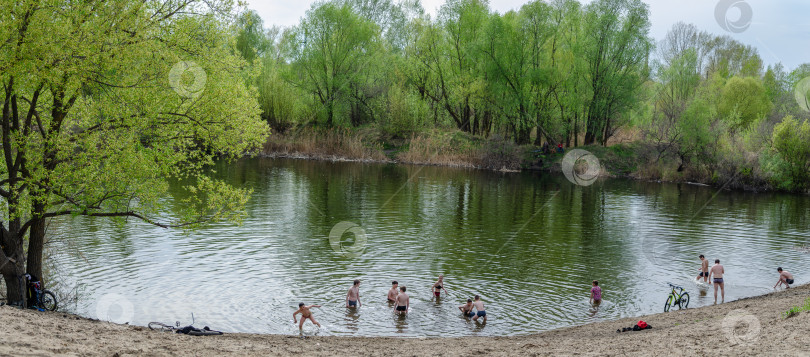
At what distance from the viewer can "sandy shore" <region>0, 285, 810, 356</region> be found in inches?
476

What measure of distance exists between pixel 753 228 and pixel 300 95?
61.5m

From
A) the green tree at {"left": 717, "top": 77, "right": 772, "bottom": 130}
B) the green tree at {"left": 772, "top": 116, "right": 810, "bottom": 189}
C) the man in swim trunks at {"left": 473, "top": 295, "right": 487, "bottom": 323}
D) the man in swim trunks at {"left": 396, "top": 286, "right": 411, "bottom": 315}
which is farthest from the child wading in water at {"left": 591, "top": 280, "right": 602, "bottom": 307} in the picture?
the green tree at {"left": 717, "top": 77, "right": 772, "bottom": 130}

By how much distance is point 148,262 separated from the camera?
26.2m

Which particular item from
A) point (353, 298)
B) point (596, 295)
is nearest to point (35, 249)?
point (353, 298)

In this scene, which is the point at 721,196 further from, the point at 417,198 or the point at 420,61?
the point at 420,61

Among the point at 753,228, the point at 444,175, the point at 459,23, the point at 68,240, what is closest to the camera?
the point at 68,240

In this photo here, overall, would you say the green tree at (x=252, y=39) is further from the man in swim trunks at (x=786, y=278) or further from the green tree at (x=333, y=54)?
the man in swim trunks at (x=786, y=278)

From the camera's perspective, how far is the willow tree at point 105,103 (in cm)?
1561

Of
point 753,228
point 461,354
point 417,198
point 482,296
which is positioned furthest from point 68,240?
point 753,228

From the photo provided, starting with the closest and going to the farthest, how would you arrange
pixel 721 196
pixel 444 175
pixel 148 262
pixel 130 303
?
pixel 130 303 < pixel 148 262 < pixel 721 196 < pixel 444 175

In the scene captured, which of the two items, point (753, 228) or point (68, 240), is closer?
point (68, 240)

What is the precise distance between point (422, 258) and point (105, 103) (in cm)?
1608

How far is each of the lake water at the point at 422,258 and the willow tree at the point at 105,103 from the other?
14.1ft

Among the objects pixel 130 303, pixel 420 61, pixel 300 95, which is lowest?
pixel 130 303
